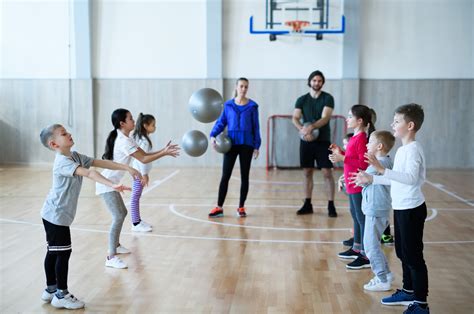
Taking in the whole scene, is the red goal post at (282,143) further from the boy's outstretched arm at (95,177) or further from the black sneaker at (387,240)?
the boy's outstretched arm at (95,177)

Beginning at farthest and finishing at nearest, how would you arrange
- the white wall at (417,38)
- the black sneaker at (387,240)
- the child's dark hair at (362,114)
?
the white wall at (417,38) → the black sneaker at (387,240) → the child's dark hair at (362,114)

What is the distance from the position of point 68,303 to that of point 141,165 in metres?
2.46

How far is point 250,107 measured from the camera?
6543mm

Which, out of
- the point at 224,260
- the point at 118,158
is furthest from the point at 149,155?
the point at 224,260

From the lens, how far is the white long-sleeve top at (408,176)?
3349 millimetres

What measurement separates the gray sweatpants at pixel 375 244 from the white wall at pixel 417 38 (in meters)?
8.40

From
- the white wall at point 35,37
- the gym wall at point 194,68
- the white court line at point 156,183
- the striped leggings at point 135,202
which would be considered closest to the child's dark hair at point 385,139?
the striped leggings at point 135,202

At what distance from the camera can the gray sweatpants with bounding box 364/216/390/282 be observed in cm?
402

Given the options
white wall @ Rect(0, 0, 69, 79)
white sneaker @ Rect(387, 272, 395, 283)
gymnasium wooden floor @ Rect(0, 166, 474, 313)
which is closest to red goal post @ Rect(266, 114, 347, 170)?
gymnasium wooden floor @ Rect(0, 166, 474, 313)

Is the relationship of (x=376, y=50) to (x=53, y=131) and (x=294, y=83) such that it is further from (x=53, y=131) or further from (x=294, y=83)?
(x=53, y=131)

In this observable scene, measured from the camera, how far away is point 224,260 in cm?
483

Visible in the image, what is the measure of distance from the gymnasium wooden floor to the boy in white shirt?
32 cm

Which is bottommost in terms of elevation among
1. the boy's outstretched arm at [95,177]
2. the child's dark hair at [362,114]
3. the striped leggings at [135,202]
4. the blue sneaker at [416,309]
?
the blue sneaker at [416,309]

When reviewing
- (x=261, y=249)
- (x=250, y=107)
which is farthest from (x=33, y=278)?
(x=250, y=107)
